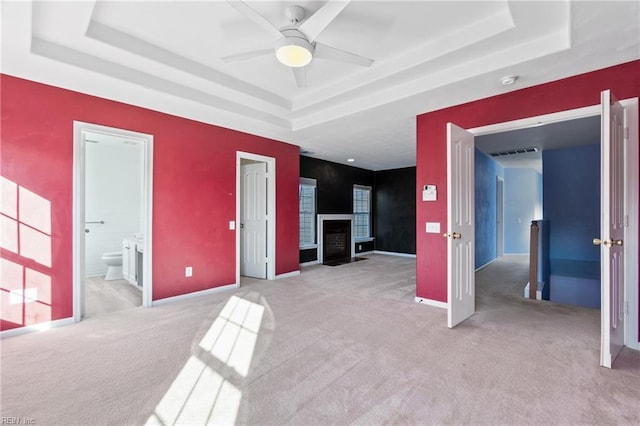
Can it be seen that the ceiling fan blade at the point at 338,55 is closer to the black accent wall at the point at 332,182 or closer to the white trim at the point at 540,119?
the white trim at the point at 540,119

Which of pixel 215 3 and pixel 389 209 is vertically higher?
pixel 215 3

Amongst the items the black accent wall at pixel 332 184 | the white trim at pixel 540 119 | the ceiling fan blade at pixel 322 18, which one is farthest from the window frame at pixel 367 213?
the ceiling fan blade at pixel 322 18

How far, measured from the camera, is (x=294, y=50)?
2.40 meters

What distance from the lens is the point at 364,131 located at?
481cm

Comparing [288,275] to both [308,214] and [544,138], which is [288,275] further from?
[544,138]

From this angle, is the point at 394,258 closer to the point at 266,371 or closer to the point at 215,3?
the point at 266,371

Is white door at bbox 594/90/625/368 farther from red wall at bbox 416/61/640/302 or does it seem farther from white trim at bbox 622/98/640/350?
red wall at bbox 416/61/640/302

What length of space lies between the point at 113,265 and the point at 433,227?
5366mm

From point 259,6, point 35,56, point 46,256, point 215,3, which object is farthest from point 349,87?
point 46,256

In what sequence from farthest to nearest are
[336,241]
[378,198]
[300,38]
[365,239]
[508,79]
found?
[378,198] → [365,239] → [336,241] → [508,79] → [300,38]

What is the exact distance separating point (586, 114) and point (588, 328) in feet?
6.89

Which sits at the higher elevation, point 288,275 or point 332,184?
point 332,184

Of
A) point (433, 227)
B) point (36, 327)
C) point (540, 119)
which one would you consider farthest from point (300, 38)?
point (36, 327)

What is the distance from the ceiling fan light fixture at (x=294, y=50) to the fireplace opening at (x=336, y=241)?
486 centimetres
